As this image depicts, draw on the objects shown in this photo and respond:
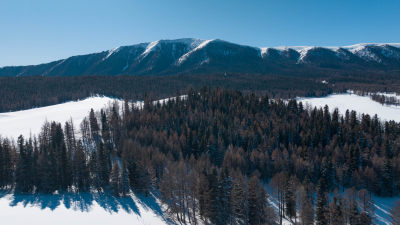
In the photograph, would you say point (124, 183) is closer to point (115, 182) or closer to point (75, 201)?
point (115, 182)

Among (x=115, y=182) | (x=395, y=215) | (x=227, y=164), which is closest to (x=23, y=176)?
(x=115, y=182)

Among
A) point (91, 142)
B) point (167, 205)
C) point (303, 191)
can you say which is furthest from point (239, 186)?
point (91, 142)

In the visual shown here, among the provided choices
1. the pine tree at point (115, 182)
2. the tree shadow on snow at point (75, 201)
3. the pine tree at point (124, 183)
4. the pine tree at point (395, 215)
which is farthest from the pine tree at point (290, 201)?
the pine tree at point (115, 182)

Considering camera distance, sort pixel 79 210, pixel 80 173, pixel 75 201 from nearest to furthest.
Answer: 1. pixel 79 210
2. pixel 75 201
3. pixel 80 173

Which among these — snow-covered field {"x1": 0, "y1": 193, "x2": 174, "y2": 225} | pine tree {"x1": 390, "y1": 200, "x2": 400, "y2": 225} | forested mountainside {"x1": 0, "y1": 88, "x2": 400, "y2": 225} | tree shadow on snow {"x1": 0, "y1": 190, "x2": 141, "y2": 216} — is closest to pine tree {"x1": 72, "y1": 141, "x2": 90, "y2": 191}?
forested mountainside {"x1": 0, "y1": 88, "x2": 400, "y2": 225}

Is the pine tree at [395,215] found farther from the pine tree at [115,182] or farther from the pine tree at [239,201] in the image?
the pine tree at [115,182]

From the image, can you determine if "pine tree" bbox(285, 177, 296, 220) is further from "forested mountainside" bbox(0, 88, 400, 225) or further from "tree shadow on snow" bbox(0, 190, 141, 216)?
"tree shadow on snow" bbox(0, 190, 141, 216)
